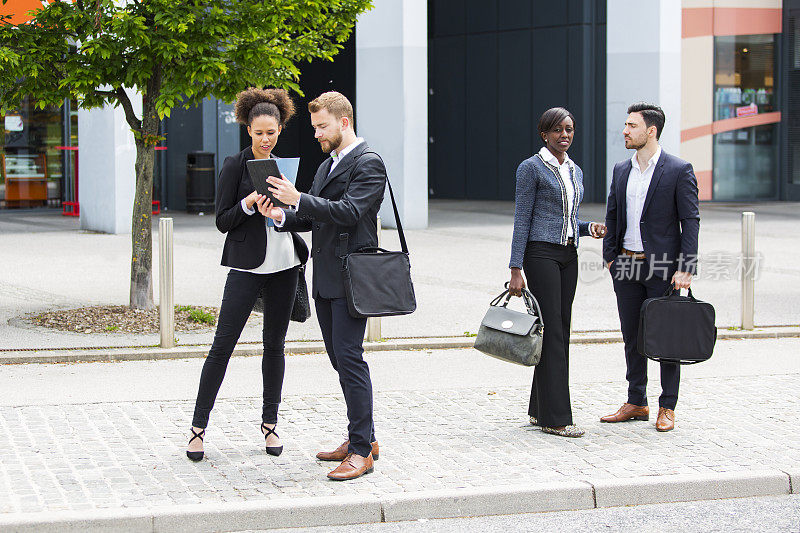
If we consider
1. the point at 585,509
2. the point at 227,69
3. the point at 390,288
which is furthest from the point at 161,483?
the point at 227,69

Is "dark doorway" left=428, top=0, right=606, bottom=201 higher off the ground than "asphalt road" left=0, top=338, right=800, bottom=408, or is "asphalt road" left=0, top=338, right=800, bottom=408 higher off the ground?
"dark doorway" left=428, top=0, right=606, bottom=201

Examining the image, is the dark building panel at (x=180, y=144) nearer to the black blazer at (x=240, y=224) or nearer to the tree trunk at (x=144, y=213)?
the tree trunk at (x=144, y=213)

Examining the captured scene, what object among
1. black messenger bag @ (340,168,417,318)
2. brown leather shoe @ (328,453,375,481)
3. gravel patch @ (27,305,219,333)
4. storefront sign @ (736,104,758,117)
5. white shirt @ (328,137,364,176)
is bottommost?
brown leather shoe @ (328,453,375,481)

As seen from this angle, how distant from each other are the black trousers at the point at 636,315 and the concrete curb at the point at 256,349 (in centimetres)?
267

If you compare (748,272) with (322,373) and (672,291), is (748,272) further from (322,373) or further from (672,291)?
(322,373)

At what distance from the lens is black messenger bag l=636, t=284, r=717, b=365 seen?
650cm

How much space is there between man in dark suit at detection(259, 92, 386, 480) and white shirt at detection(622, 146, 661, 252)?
71.1 inches

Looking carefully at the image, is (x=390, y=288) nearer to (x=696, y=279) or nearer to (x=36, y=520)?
(x=36, y=520)

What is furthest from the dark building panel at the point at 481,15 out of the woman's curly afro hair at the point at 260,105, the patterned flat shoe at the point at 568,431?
the woman's curly afro hair at the point at 260,105

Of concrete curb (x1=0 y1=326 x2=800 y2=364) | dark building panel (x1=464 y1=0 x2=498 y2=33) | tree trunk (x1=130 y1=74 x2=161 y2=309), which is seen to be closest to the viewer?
concrete curb (x1=0 y1=326 x2=800 y2=364)

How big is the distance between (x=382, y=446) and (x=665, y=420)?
5.52ft

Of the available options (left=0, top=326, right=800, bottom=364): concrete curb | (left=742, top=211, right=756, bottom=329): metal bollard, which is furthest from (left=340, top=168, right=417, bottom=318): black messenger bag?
(left=742, top=211, right=756, bottom=329): metal bollard

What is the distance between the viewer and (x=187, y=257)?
50.2ft

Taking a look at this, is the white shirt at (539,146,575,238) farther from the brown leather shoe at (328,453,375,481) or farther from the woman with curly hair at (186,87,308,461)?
the brown leather shoe at (328,453,375,481)
